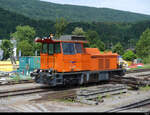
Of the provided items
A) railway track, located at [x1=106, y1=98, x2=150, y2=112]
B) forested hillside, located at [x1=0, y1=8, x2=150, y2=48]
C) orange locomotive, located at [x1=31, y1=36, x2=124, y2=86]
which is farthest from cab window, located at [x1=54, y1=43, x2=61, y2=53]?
forested hillside, located at [x1=0, y1=8, x2=150, y2=48]

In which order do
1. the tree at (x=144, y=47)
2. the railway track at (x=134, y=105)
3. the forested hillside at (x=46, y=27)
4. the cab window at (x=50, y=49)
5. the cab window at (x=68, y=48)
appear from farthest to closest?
the forested hillside at (x=46, y=27), the tree at (x=144, y=47), the cab window at (x=50, y=49), the cab window at (x=68, y=48), the railway track at (x=134, y=105)

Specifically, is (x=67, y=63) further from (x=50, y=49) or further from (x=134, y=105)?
(x=134, y=105)

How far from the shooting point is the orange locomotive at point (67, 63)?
41.1 feet

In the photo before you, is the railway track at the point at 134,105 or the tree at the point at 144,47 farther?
the tree at the point at 144,47

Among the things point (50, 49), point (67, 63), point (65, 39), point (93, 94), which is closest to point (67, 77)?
point (67, 63)

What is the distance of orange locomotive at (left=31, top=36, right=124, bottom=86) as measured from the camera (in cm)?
1252

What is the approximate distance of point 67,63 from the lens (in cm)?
1277

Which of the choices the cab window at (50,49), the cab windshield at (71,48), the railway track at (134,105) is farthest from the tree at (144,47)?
the railway track at (134,105)

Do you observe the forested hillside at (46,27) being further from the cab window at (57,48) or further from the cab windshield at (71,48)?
the cab window at (57,48)

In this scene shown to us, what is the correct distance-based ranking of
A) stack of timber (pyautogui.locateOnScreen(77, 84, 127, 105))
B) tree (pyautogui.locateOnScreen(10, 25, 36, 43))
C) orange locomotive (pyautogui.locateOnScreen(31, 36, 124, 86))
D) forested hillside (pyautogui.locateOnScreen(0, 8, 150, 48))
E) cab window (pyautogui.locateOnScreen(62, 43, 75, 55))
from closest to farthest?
stack of timber (pyautogui.locateOnScreen(77, 84, 127, 105))
orange locomotive (pyautogui.locateOnScreen(31, 36, 124, 86))
cab window (pyautogui.locateOnScreen(62, 43, 75, 55))
tree (pyautogui.locateOnScreen(10, 25, 36, 43))
forested hillside (pyautogui.locateOnScreen(0, 8, 150, 48))

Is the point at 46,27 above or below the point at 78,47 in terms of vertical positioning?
above

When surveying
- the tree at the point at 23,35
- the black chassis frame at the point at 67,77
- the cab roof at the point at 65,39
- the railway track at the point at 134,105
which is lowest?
the railway track at the point at 134,105

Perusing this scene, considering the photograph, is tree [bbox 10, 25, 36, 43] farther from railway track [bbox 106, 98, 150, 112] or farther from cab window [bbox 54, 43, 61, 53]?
railway track [bbox 106, 98, 150, 112]

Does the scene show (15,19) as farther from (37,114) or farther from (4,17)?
(37,114)
